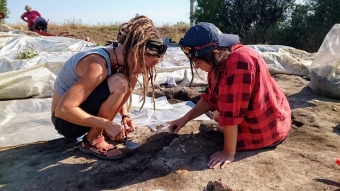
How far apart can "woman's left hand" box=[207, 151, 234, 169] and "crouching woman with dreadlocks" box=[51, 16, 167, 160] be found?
1.81 feet

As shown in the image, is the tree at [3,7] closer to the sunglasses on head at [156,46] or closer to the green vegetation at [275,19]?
the green vegetation at [275,19]

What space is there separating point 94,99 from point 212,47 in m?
0.80

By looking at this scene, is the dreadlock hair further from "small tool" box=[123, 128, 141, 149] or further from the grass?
the grass

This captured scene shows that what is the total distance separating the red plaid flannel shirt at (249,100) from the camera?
6.42 ft

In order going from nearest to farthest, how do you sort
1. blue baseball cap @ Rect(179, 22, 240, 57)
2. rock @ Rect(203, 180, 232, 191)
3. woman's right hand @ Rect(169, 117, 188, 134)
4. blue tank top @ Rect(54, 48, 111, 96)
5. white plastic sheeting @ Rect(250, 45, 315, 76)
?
1. rock @ Rect(203, 180, 232, 191)
2. blue baseball cap @ Rect(179, 22, 240, 57)
3. blue tank top @ Rect(54, 48, 111, 96)
4. woman's right hand @ Rect(169, 117, 188, 134)
5. white plastic sheeting @ Rect(250, 45, 315, 76)

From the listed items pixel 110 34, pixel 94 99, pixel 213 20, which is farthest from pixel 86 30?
pixel 94 99

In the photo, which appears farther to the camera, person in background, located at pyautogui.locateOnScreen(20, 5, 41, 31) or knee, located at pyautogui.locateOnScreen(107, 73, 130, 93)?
person in background, located at pyautogui.locateOnScreen(20, 5, 41, 31)

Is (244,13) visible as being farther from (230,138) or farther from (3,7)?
(3,7)

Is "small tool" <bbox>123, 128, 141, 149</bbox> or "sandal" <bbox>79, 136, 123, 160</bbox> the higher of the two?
"sandal" <bbox>79, 136, 123, 160</bbox>

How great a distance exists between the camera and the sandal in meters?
2.29

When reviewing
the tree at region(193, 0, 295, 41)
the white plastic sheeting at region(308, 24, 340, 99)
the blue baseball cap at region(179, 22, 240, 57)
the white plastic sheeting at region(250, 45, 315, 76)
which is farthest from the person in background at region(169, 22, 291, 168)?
the tree at region(193, 0, 295, 41)

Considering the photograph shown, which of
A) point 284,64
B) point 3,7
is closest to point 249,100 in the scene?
point 284,64

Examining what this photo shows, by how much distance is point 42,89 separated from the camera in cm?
392

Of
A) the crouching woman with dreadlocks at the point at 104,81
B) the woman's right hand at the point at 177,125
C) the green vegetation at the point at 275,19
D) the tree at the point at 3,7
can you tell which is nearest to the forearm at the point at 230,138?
the woman's right hand at the point at 177,125
